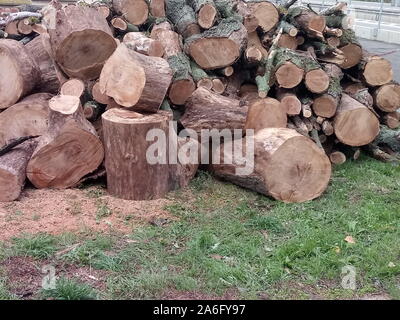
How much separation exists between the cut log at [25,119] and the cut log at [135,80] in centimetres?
87

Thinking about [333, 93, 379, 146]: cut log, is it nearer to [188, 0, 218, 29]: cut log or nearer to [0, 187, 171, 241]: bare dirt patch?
[188, 0, 218, 29]: cut log

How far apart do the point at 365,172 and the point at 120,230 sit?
10.2 feet

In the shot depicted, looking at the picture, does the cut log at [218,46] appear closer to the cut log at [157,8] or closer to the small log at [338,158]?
the cut log at [157,8]

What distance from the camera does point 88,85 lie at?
5.78 metres

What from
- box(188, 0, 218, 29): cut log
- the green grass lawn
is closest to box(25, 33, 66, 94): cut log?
box(188, 0, 218, 29): cut log

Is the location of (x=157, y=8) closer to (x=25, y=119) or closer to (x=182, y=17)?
(x=182, y=17)

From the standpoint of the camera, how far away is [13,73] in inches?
223

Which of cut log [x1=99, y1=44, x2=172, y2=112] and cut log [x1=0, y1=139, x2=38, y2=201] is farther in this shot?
cut log [x1=99, y1=44, x2=172, y2=112]

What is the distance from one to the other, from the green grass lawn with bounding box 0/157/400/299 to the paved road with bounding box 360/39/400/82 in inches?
273

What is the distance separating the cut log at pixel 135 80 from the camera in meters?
5.04

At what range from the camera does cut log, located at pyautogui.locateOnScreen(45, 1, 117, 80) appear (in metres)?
5.48

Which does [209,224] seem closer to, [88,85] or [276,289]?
[276,289]

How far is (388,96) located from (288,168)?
2442 millimetres
